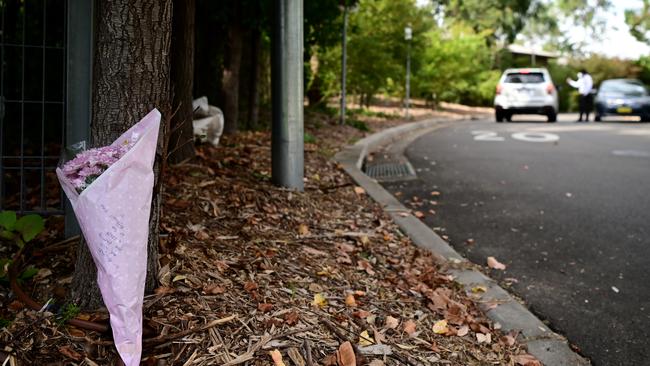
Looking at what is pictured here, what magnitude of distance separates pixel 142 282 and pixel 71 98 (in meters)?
1.60

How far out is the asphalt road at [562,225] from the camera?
4.00 meters

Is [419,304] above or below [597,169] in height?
below

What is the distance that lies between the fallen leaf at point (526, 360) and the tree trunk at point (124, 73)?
1.92 metres

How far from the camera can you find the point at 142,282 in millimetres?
2498

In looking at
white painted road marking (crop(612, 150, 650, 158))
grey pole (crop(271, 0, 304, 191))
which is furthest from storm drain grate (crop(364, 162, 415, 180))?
white painted road marking (crop(612, 150, 650, 158))

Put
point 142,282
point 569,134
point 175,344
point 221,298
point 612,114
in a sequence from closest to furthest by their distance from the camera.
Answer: point 142,282
point 175,344
point 221,298
point 569,134
point 612,114

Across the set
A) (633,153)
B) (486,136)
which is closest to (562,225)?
(633,153)

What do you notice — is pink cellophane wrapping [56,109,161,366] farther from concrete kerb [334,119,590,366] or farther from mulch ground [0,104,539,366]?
concrete kerb [334,119,590,366]

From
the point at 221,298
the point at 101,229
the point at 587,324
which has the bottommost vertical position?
the point at 587,324

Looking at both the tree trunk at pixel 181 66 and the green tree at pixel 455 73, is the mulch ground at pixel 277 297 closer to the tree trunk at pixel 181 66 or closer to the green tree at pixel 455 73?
the tree trunk at pixel 181 66

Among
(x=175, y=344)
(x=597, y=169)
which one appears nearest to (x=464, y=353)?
(x=175, y=344)

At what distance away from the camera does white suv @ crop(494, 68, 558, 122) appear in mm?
20062

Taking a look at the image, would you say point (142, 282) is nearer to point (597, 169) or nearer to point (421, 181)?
point (421, 181)

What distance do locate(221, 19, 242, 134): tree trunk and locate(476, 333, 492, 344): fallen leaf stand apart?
6.12 metres
